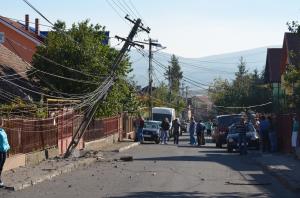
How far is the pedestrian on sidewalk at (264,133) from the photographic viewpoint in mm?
29216

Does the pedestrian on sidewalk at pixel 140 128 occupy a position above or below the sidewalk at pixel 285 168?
above

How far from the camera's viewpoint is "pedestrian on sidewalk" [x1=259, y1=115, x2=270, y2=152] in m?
29.2

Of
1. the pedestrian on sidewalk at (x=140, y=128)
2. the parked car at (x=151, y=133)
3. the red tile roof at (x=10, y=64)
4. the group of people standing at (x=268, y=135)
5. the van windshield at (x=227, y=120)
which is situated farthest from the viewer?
the parked car at (x=151, y=133)

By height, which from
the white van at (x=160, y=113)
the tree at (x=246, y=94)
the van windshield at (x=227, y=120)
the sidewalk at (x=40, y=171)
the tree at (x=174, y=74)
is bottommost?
the sidewalk at (x=40, y=171)

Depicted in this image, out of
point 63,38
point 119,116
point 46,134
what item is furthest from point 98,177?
point 119,116

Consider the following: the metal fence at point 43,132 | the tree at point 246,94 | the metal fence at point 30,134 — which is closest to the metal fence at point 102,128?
the metal fence at point 43,132

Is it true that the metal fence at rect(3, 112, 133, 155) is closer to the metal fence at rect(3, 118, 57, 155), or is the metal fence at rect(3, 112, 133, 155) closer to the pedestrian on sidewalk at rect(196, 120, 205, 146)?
the metal fence at rect(3, 118, 57, 155)

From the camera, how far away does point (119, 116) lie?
47.2 meters

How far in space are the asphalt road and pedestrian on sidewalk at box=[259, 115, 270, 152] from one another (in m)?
6.19

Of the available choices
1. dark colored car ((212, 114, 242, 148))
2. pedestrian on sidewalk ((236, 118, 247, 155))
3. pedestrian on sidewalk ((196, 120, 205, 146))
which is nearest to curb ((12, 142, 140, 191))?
pedestrian on sidewalk ((236, 118, 247, 155))

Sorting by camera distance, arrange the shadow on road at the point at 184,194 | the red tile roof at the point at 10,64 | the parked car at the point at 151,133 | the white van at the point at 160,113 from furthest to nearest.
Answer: the white van at the point at 160,113, the parked car at the point at 151,133, the red tile roof at the point at 10,64, the shadow on road at the point at 184,194

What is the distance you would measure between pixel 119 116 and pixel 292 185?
32.2m

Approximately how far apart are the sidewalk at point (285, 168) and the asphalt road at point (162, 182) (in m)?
0.24

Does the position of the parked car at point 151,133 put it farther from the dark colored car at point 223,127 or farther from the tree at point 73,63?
the tree at point 73,63
